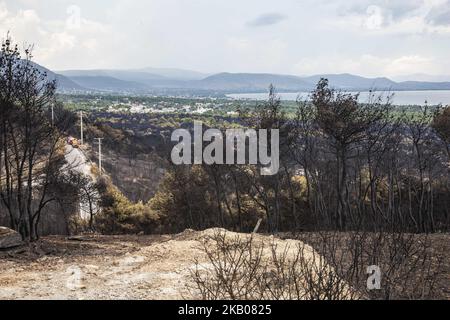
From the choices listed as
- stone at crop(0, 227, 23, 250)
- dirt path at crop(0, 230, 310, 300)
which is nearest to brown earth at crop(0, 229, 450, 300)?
dirt path at crop(0, 230, 310, 300)

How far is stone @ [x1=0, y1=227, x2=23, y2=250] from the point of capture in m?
11.3

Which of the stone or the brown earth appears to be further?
the stone

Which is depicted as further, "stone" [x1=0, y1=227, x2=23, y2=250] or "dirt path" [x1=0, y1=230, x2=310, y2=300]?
"stone" [x1=0, y1=227, x2=23, y2=250]

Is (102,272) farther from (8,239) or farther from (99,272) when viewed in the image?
(8,239)

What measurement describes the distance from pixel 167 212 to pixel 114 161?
27169mm

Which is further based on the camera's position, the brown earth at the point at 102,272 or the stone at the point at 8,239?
the stone at the point at 8,239

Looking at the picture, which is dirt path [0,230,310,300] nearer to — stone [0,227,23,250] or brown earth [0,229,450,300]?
brown earth [0,229,450,300]

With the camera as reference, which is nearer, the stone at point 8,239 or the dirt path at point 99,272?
the dirt path at point 99,272

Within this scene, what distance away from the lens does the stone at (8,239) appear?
11281 millimetres

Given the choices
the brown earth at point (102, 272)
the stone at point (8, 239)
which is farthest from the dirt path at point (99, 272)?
the stone at point (8, 239)

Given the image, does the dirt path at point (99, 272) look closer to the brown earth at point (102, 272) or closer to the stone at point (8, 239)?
the brown earth at point (102, 272)

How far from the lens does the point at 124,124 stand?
81875 millimetres

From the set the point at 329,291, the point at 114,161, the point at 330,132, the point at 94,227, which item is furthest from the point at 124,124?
the point at 329,291

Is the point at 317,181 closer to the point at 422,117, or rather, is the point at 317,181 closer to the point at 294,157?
the point at 294,157
